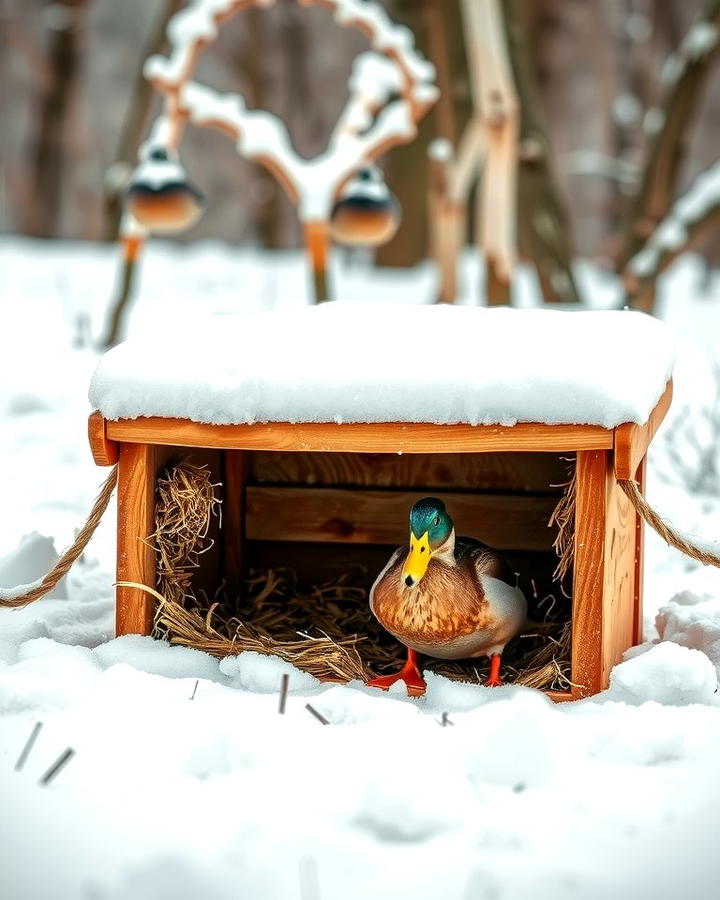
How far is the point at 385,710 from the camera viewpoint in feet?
7.76

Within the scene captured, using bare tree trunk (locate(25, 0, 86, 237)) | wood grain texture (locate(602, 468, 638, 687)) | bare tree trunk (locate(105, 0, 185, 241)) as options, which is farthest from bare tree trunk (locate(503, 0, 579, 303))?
bare tree trunk (locate(25, 0, 86, 237))

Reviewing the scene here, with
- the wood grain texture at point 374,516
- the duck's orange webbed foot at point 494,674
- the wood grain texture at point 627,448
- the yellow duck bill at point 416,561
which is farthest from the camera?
the wood grain texture at point 374,516

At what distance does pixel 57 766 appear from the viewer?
81.1 inches

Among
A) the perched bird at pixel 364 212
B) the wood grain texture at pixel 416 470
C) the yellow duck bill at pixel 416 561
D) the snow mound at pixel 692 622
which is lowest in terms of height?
the snow mound at pixel 692 622

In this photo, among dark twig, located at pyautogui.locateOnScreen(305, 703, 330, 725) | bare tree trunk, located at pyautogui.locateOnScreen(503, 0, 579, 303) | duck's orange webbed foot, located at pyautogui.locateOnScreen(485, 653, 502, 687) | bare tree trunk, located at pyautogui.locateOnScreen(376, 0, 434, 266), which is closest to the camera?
dark twig, located at pyautogui.locateOnScreen(305, 703, 330, 725)

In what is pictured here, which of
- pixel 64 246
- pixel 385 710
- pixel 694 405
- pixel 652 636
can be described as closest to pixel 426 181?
pixel 64 246

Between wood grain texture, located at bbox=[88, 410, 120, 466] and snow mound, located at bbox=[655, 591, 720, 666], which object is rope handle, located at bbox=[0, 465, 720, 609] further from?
snow mound, located at bbox=[655, 591, 720, 666]

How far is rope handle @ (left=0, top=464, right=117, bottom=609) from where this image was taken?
107 inches

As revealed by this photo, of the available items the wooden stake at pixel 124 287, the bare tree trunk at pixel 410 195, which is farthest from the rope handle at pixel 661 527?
the bare tree trunk at pixel 410 195

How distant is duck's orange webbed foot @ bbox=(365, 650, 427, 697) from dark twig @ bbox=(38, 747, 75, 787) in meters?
0.74

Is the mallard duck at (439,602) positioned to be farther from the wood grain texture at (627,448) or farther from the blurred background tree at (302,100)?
the blurred background tree at (302,100)

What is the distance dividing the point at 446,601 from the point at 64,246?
781cm

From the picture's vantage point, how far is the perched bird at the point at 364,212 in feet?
15.7

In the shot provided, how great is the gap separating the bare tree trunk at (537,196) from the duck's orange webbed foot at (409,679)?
14.0 ft
